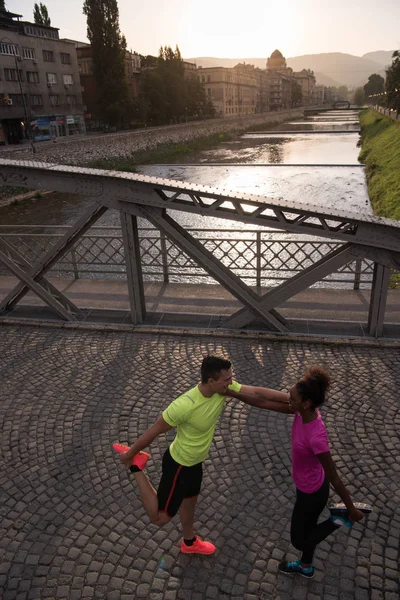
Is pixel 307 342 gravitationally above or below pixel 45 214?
above

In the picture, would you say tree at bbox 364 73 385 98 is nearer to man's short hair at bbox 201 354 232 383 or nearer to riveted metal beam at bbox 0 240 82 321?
riveted metal beam at bbox 0 240 82 321

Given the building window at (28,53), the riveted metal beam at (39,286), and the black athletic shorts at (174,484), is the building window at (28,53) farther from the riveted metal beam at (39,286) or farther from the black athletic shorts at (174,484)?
the black athletic shorts at (174,484)

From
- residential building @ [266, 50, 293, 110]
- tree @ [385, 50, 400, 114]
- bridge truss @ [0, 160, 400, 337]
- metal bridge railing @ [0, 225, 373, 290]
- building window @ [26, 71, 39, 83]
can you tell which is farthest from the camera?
residential building @ [266, 50, 293, 110]

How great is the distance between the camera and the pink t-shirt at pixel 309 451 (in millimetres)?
2945

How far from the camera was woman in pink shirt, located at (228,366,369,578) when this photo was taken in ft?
9.60

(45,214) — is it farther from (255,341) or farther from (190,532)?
(190,532)

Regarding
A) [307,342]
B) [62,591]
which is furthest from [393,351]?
[62,591]

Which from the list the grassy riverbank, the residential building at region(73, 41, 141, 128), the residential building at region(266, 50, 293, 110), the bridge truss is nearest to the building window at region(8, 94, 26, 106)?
the residential building at region(73, 41, 141, 128)

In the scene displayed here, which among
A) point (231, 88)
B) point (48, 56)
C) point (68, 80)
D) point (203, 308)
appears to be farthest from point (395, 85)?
point (231, 88)

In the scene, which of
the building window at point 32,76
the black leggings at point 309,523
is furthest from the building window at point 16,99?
the black leggings at point 309,523

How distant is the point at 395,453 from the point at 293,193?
2438 centimetres

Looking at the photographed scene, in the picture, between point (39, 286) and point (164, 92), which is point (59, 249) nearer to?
point (39, 286)

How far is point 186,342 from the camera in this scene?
23.6ft

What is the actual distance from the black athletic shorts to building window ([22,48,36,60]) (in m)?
56.0
